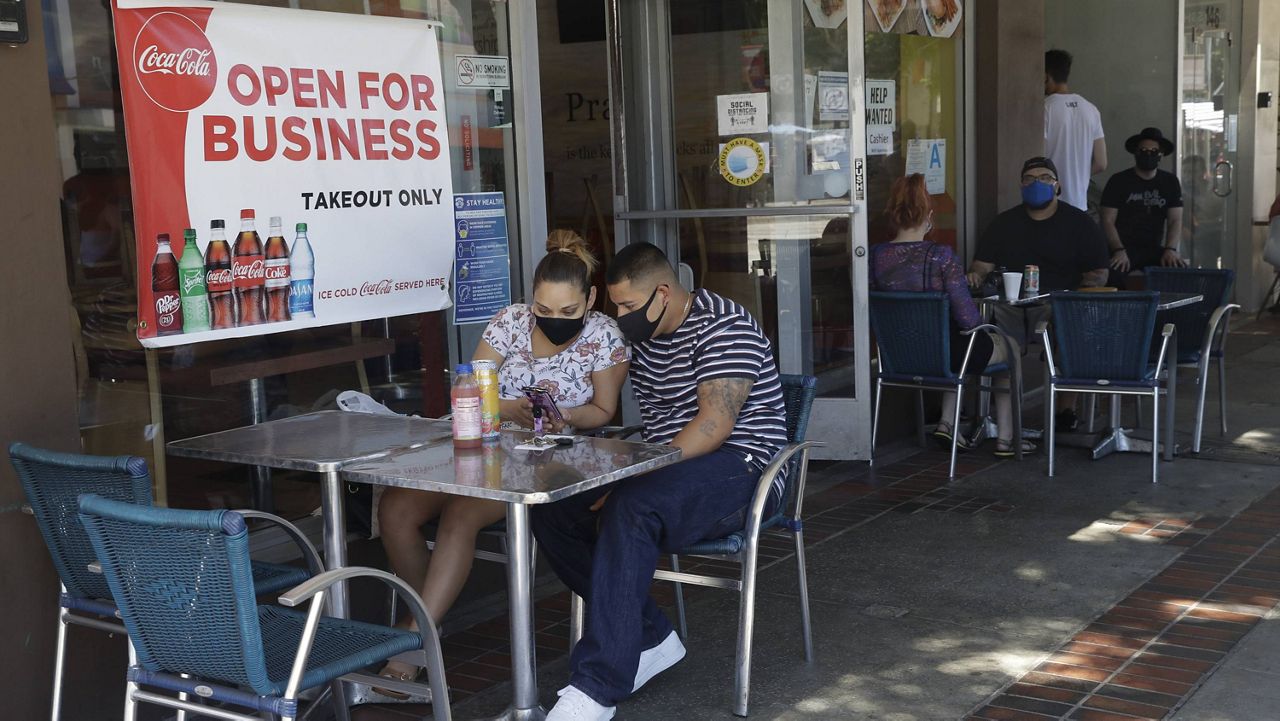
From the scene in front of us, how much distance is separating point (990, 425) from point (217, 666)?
17.5 feet

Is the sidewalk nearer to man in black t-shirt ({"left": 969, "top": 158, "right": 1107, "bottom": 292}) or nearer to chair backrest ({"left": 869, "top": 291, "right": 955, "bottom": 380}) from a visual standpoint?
chair backrest ({"left": 869, "top": 291, "right": 955, "bottom": 380})

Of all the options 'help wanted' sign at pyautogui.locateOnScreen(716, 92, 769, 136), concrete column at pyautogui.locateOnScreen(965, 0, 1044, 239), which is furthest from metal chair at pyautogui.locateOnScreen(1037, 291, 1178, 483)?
concrete column at pyautogui.locateOnScreen(965, 0, 1044, 239)

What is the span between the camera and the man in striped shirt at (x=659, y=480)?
363 centimetres

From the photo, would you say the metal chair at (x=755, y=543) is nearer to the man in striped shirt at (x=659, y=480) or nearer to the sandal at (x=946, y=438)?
the man in striped shirt at (x=659, y=480)

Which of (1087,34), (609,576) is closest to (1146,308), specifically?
(609,576)

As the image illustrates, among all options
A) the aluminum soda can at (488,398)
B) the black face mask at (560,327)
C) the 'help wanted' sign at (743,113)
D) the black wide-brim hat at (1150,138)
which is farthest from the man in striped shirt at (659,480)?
the black wide-brim hat at (1150,138)

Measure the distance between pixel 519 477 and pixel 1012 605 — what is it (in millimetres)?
2183

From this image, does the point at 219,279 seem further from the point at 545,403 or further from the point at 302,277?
the point at 545,403

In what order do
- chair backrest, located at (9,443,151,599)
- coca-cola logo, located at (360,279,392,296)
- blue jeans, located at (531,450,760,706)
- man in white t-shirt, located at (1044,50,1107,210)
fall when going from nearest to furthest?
chair backrest, located at (9,443,151,599) < blue jeans, located at (531,450,760,706) < coca-cola logo, located at (360,279,392,296) < man in white t-shirt, located at (1044,50,1107,210)

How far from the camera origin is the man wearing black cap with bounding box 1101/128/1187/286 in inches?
358

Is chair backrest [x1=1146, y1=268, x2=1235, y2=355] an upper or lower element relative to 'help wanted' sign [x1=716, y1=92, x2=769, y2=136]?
lower

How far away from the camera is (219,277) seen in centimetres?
409

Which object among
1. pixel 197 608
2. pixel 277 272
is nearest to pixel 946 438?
pixel 277 272

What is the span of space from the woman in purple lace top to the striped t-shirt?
2.75 meters
